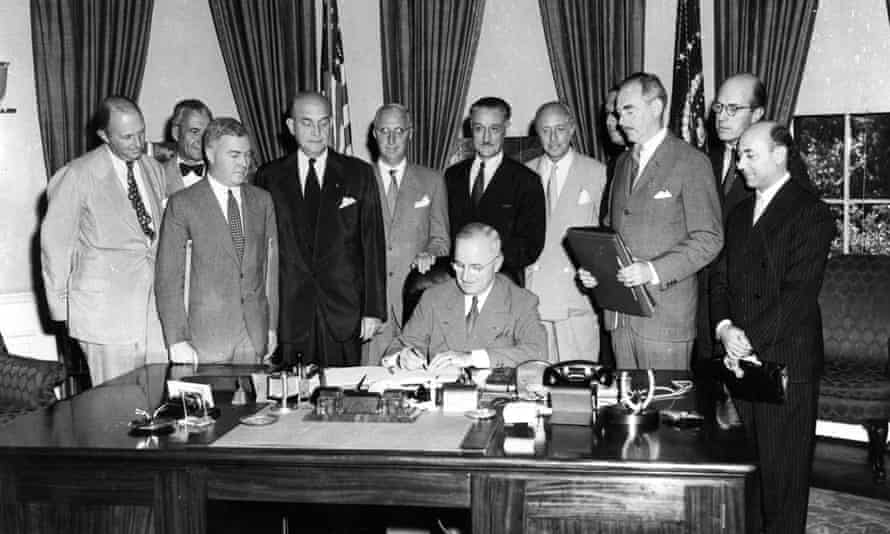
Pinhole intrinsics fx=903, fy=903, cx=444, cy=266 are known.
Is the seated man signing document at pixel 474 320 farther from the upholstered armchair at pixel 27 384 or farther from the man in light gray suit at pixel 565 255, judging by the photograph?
the upholstered armchair at pixel 27 384

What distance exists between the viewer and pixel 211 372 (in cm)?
361

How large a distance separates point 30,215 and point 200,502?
4665mm

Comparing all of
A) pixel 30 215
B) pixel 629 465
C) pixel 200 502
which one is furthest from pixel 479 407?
pixel 30 215

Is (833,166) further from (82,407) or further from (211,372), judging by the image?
(82,407)

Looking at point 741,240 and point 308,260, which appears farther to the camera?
point 308,260

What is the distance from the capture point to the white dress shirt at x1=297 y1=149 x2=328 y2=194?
15.6ft

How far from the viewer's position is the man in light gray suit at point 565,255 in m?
5.01

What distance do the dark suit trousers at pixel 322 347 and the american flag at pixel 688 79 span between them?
2.87m

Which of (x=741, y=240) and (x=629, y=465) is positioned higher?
(x=741, y=240)

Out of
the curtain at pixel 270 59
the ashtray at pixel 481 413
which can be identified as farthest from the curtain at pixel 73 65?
the ashtray at pixel 481 413

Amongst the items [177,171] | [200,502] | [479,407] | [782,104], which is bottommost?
[200,502]

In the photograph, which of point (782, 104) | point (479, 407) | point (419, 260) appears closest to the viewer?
point (479, 407)

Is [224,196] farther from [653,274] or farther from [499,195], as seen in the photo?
[653,274]

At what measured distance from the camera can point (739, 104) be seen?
423 centimetres
